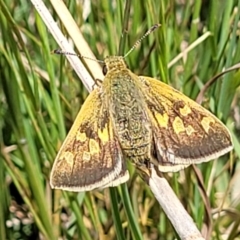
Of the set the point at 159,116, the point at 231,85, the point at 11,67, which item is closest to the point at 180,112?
the point at 159,116

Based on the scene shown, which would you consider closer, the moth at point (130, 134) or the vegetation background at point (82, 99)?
the moth at point (130, 134)

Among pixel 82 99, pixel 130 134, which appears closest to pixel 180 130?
pixel 130 134

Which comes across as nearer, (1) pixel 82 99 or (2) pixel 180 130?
(2) pixel 180 130

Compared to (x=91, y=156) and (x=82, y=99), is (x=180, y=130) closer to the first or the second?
(x=91, y=156)
